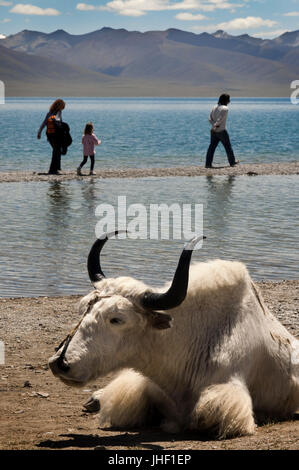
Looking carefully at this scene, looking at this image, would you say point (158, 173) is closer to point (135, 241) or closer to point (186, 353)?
point (135, 241)

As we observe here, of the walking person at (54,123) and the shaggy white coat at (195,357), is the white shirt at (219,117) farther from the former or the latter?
the shaggy white coat at (195,357)

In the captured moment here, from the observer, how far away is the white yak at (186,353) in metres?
4.77

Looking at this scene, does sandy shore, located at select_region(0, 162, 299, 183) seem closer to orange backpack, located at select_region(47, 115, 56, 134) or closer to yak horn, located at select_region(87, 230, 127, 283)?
orange backpack, located at select_region(47, 115, 56, 134)

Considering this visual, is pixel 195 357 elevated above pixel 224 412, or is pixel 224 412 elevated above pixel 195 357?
pixel 195 357

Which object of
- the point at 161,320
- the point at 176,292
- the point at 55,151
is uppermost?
the point at 176,292

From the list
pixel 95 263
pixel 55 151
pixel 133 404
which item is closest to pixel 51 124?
pixel 55 151

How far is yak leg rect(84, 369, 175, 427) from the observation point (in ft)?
17.5

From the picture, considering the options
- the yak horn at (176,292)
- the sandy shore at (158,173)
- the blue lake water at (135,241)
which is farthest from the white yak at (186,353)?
the sandy shore at (158,173)

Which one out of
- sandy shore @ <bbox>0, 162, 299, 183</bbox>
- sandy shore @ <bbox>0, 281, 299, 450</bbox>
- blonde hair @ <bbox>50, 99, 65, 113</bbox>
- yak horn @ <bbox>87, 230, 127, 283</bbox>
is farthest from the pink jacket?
yak horn @ <bbox>87, 230, 127, 283</bbox>

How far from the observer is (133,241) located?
13.1m

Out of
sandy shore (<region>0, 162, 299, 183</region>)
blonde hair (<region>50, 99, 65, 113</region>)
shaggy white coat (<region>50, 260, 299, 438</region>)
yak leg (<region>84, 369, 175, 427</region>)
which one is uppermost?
blonde hair (<region>50, 99, 65, 113</region>)

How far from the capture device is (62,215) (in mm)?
15898

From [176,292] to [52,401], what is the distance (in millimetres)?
1776

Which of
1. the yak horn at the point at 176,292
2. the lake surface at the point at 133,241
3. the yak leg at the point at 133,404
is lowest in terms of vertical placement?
the lake surface at the point at 133,241
